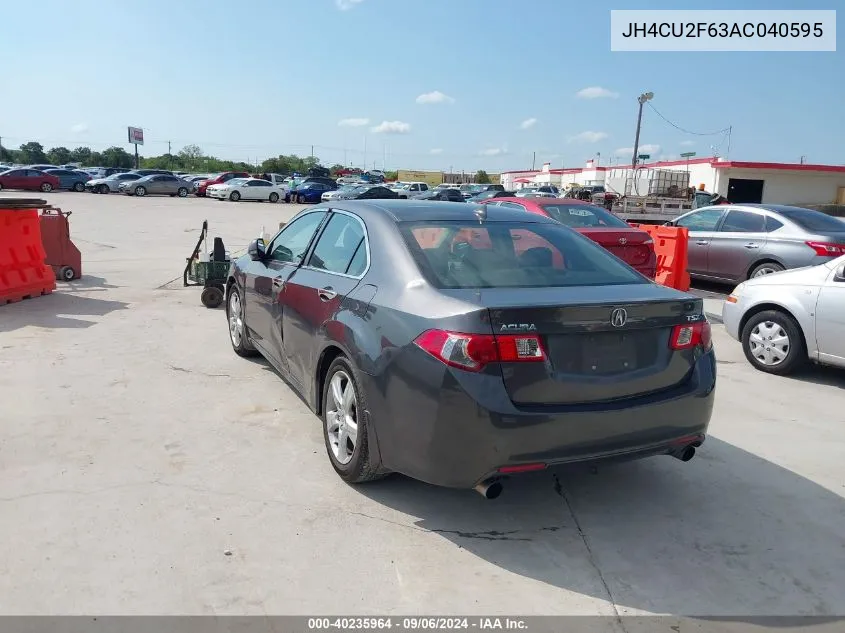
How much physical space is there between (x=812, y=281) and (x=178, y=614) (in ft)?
20.2

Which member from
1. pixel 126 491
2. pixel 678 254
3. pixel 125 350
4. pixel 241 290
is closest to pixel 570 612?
pixel 126 491

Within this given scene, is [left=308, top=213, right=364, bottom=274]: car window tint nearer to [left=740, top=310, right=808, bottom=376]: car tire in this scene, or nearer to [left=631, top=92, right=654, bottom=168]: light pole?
[left=740, top=310, right=808, bottom=376]: car tire

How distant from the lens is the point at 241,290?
6230mm

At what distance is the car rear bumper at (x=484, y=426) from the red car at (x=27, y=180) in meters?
43.6

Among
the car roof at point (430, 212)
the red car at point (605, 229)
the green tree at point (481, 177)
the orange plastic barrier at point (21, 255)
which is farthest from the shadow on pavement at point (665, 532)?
the green tree at point (481, 177)

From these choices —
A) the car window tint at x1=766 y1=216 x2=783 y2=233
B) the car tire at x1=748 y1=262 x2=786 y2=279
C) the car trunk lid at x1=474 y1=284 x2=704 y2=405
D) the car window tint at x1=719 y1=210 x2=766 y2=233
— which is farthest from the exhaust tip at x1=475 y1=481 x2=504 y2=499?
the car window tint at x1=719 y1=210 x2=766 y2=233

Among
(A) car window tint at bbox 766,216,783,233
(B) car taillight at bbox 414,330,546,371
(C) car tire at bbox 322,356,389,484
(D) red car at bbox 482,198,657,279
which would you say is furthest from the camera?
(A) car window tint at bbox 766,216,783,233

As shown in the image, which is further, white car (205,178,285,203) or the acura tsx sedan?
white car (205,178,285,203)

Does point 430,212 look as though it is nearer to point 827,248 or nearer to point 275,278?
point 275,278

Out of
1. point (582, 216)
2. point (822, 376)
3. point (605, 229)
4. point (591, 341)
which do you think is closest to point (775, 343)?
point (822, 376)

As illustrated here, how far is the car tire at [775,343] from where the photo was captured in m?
6.59

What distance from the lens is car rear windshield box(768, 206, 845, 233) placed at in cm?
1078

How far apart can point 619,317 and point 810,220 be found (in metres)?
9.41

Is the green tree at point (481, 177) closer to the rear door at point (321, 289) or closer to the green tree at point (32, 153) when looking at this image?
the green tree at point (32, 153)
